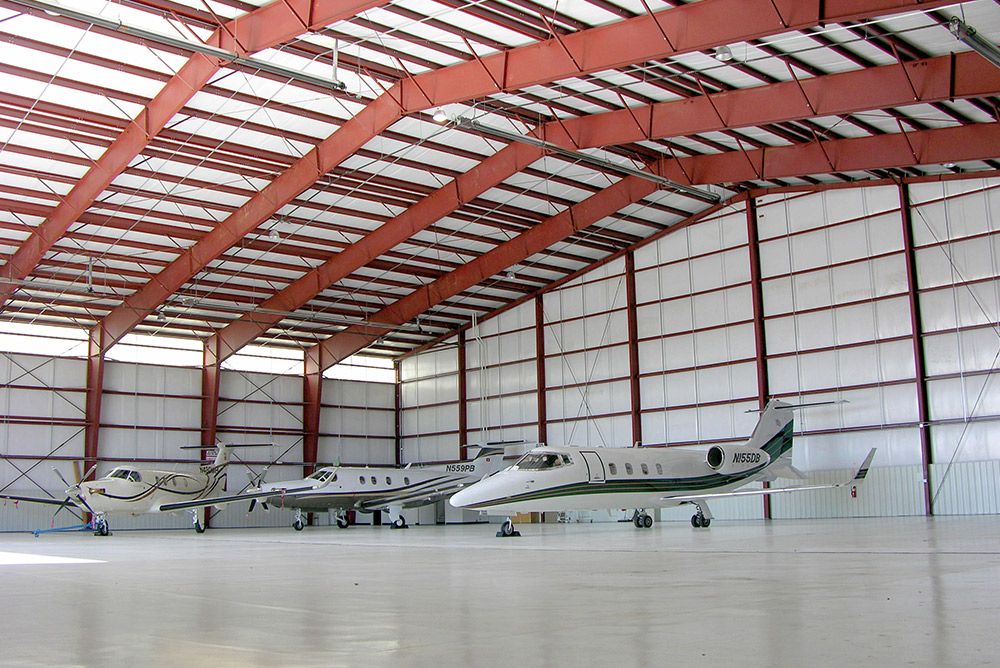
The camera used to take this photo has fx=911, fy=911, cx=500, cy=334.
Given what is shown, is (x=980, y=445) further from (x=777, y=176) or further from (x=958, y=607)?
(x=958, y=607)

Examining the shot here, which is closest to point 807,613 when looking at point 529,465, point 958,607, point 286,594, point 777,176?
point 958,607

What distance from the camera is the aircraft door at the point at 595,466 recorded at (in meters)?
23.7

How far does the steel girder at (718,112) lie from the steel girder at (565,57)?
492cm

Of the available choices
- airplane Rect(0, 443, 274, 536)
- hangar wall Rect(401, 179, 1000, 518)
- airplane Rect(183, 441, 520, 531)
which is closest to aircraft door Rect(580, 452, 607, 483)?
hangar wall Rect(401, 179, 1000, 518)

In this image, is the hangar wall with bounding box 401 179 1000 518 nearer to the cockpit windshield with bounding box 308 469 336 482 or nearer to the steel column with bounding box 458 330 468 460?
the steel column with bounding box 458 330 468 460

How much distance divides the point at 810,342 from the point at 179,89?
77.2 feet

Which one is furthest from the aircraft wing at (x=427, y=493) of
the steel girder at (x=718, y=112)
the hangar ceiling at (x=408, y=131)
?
the steel girder at (x=718, y=112)

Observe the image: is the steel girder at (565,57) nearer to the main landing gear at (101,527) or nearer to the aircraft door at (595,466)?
the aircraft door at (595,466)

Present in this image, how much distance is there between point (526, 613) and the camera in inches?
259

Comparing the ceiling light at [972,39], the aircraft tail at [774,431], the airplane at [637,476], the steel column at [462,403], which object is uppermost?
the ceiling light at [972,39]

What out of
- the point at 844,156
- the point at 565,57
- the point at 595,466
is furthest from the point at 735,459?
the point at 565,57

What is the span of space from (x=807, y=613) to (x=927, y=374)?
28.1 metres

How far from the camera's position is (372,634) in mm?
5633

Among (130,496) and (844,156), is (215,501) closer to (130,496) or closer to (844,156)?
(130,496)
